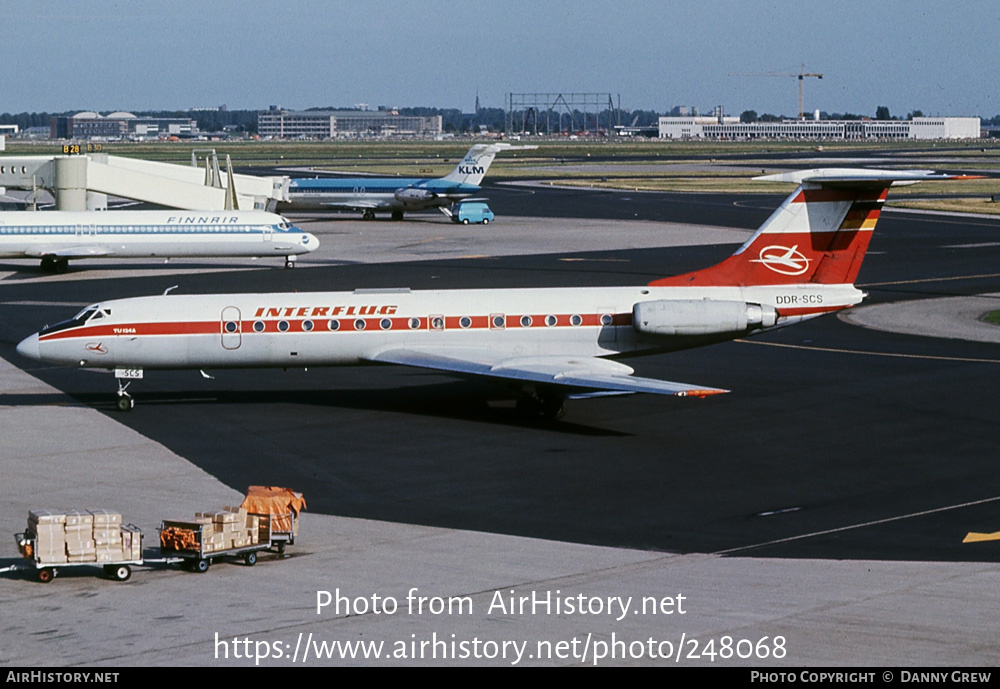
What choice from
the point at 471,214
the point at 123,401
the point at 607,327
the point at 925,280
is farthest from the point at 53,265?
the point at 925,280

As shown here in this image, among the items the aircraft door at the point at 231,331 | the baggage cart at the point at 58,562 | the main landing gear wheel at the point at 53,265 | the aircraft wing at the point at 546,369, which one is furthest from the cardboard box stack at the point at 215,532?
the main landing gear wheel at the point at 53,265

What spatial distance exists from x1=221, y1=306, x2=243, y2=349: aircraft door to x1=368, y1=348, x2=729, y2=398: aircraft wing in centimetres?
326

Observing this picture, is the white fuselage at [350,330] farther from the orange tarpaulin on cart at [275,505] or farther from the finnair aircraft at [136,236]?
the finnair aircraft at [136,236]

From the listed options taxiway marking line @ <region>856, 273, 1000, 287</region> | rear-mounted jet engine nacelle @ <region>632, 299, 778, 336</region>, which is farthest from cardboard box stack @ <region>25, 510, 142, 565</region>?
taxiway marking line @ <region>856, 273, 1000, 287</region>

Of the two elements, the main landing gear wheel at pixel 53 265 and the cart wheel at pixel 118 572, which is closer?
the cart wheel at pixel 118 572

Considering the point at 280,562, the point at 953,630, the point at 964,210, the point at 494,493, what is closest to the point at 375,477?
the point at 494,493

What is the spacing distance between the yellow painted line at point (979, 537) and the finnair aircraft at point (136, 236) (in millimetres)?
46504

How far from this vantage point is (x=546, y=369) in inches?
1190

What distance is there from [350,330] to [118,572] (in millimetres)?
13582

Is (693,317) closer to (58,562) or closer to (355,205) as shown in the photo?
(58,562)

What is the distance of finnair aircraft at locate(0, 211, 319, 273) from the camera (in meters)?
62.2

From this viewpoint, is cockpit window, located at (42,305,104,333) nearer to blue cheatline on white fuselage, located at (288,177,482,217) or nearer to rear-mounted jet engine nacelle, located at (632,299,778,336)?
rear-mounted jet engine nacelle, located at (632,299,778,336)

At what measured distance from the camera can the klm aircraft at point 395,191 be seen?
304 feet

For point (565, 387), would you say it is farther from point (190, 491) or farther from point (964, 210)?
point (964, 210)
